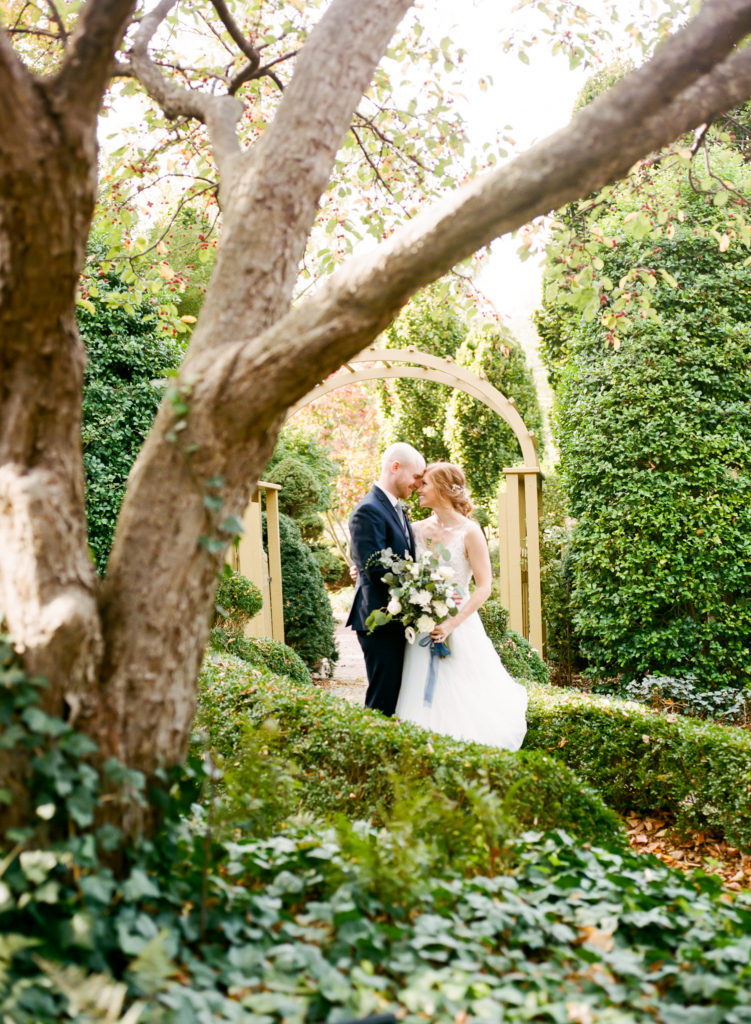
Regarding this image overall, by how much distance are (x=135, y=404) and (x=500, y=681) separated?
13.5ft

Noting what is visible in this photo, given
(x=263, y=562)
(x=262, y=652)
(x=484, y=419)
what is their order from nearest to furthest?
(x=262, y=652)
(x=263, y=562)
(x=484, y=419)

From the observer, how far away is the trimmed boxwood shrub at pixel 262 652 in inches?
275

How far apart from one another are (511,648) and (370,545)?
2.77 metres

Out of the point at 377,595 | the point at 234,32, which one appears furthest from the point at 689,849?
the point at 234,32

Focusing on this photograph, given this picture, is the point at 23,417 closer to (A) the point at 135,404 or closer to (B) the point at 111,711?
(B) the point at 111,711

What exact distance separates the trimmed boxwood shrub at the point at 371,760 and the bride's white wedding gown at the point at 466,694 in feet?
2.27

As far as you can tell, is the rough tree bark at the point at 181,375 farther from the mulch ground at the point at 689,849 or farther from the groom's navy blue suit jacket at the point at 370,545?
the mulch ground at the point at 689,849

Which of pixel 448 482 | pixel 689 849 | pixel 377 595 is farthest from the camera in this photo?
pixel 448 482

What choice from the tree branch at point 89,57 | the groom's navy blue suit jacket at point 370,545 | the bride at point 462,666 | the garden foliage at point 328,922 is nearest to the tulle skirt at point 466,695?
the bride at point 462,666

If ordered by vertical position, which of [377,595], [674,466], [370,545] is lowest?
[377,595]

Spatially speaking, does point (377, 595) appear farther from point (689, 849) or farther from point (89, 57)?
point (89, 57)

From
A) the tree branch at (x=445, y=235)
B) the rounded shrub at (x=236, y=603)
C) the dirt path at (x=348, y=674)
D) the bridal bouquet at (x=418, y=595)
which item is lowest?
the dirt path at (x=348, y=674)

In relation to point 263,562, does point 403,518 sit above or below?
above

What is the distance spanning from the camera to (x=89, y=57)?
1890 millimetres
